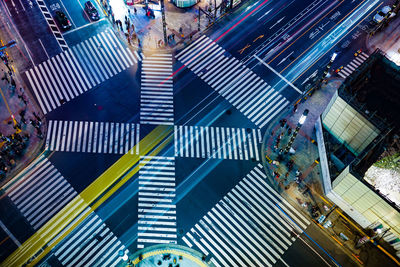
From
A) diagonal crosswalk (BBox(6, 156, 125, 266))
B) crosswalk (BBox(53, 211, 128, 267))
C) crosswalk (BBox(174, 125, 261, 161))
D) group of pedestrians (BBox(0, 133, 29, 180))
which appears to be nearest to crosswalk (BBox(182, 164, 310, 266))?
crosswalk (BBox(174, 125, 261, 161))

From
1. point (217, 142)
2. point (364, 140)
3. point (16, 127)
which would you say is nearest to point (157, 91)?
point (217, 142)

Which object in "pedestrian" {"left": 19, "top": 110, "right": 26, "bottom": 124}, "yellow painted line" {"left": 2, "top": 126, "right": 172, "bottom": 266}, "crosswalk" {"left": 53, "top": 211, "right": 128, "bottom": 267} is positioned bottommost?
"crosswalk" {"left": 53, "top": 211, "right": 128, "bottom": 267}

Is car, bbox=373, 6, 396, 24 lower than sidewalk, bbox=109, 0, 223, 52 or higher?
lower

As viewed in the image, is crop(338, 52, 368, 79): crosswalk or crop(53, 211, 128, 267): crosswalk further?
crop(338, 52, 368, 79): crosswalk

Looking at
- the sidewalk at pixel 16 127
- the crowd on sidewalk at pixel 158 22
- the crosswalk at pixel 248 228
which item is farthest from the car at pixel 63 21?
the crosswalk at pixel 248 228

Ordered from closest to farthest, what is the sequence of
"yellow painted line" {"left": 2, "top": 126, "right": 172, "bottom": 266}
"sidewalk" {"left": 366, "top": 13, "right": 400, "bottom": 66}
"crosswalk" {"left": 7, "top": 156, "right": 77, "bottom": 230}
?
"yellow painted line" {"left": 2, "top": 126, "right": 172, "bottom": 266} < "crosswalk" {"left": 7, "top": 156, "right": 77, "bottom": 230} < "sidewalk" {"left": 366, "top": 13, "right": 400, "bottom": 66}

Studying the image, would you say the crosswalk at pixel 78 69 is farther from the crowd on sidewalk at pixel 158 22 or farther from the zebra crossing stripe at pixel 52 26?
the crowd on sidewalk at pixel 158 22

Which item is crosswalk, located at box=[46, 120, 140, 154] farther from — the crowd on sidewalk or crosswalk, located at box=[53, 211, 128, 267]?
the crowd on sidewalk

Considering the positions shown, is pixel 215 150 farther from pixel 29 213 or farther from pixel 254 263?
pixel 29 213

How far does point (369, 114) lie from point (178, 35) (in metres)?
31.7

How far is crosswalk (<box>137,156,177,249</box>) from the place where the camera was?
40562mm

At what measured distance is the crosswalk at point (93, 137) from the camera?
46.3 m

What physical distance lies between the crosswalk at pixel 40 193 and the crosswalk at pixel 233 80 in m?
24.5

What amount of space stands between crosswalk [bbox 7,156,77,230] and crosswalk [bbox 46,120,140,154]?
3395 mm
